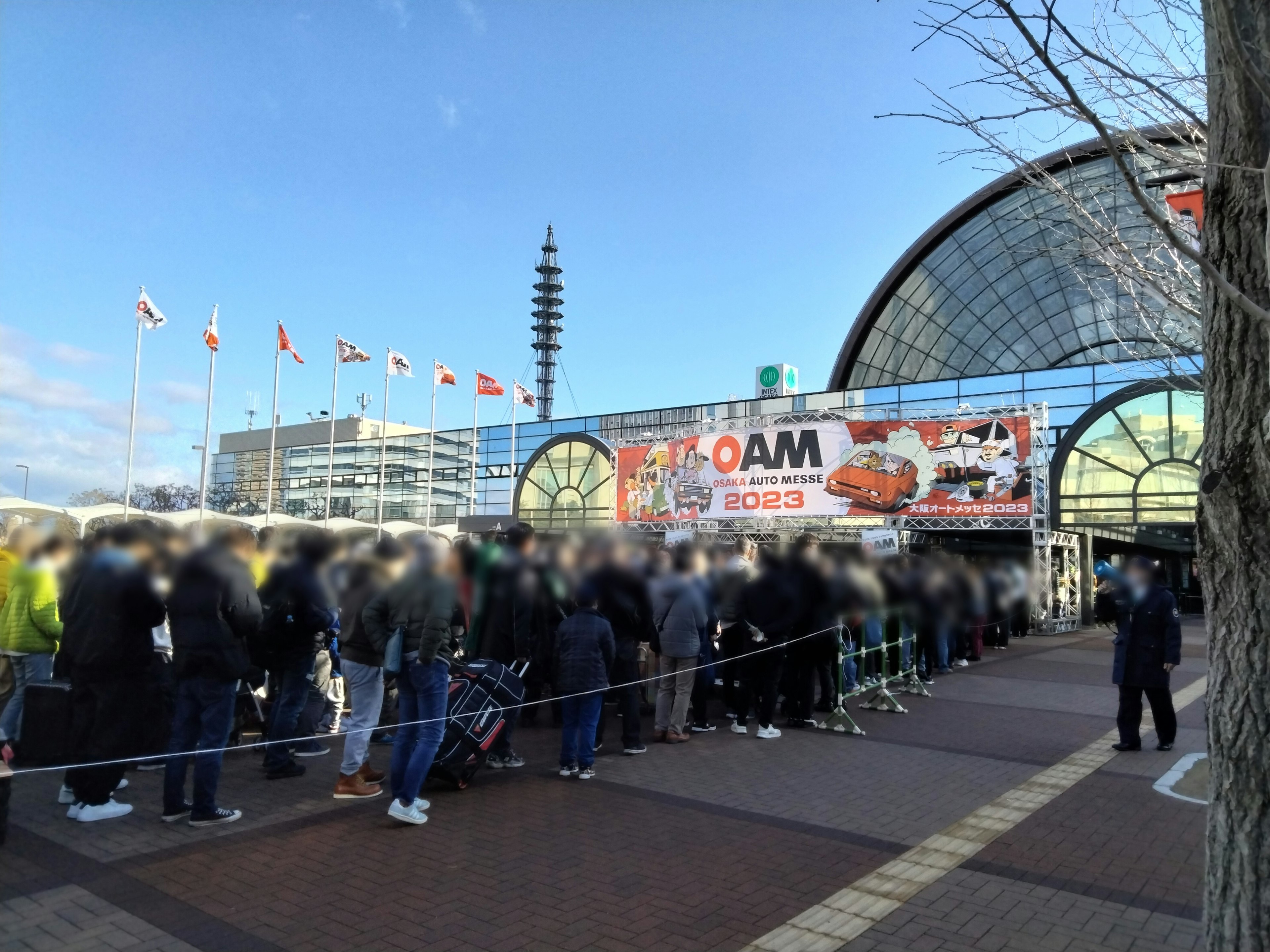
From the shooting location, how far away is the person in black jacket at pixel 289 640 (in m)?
6.91

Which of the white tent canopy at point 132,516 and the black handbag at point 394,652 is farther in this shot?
the white tent canopy at point 132,516

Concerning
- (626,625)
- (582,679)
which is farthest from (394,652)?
(626,625)

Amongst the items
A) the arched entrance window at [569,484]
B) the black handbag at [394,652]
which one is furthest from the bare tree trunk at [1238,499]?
the arched entrance window at [569,484]

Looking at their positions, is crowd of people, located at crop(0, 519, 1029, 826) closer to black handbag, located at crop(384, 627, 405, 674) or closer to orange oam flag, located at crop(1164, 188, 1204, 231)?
black handbag, located at crop(384, 627, 405, 674)

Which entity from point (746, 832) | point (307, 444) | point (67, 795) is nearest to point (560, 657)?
point (746, 832)

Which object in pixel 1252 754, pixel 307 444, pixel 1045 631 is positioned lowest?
pixel 1045 631

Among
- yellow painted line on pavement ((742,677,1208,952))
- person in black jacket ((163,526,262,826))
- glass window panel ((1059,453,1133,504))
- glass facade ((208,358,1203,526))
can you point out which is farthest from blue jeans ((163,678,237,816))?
glass window panel ((1059,453,1133,504))

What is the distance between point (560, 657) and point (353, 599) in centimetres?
198

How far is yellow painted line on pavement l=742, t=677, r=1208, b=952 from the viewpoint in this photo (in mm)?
4254

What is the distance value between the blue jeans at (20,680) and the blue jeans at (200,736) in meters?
1.93

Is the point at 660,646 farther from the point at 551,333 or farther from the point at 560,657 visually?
the point at 551,333

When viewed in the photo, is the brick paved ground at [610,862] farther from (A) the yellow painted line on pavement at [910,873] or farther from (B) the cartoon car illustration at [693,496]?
(B) the cartoon car illustration at [693,496]

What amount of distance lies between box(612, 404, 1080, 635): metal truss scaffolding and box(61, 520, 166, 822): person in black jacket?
49.6 ft

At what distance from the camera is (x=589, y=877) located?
5.02 m
